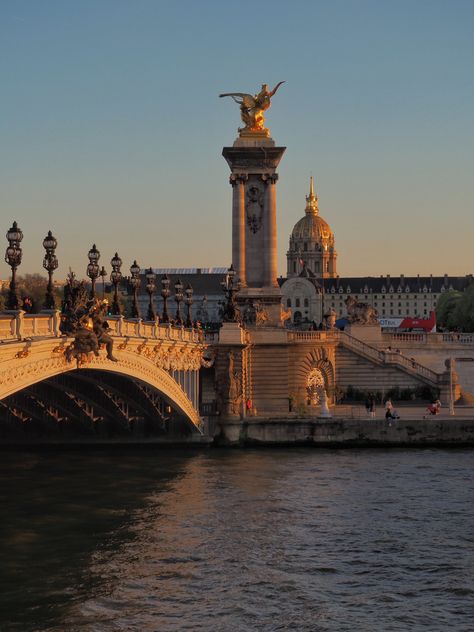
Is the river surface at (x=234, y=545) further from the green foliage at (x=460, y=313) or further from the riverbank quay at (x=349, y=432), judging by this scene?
the green foliage at (x=460, y=313)

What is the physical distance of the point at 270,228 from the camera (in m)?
78.4

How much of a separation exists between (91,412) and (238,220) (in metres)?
25.7

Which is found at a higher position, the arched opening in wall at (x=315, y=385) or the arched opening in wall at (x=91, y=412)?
the arched opening in wall at (x=315, y=385)

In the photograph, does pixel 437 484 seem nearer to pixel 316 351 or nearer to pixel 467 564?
pixel 467 564

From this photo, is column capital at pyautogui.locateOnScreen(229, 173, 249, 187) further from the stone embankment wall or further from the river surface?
the river surface

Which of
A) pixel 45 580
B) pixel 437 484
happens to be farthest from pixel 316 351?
pixel 45 580

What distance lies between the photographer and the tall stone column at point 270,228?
7800 cm

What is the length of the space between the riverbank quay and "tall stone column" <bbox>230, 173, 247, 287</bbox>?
18316mm

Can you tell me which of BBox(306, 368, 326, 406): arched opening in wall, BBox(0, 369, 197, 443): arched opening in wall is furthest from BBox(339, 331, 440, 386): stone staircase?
BBox(0, 369, 197, 443): arched opening in wall

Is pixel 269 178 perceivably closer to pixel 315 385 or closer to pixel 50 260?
pixel 315 385

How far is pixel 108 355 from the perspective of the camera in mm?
40969

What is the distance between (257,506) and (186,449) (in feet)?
58.9

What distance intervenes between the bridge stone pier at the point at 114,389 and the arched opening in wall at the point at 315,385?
11.5 m

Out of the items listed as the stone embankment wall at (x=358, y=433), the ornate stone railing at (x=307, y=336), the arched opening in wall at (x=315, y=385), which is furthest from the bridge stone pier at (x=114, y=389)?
the arched opening in wall at (x=315, y=385)
